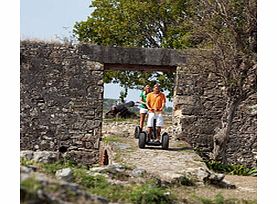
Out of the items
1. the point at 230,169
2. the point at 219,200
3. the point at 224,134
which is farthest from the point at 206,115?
the point at 219,200

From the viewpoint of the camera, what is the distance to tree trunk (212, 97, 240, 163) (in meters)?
8.87

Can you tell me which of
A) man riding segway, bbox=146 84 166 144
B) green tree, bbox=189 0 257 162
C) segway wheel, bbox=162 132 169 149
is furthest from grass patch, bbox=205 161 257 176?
man riding segway, bbox=146 84 166 144

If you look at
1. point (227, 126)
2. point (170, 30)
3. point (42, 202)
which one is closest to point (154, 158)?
point (227, 126)

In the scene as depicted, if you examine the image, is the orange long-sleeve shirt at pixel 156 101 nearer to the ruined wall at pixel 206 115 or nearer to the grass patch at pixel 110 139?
the grass patch at pixel 110 139

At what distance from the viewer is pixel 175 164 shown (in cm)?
680

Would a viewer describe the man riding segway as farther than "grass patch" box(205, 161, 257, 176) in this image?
No

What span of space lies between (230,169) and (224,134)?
62cm

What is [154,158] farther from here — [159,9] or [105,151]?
[159,9]

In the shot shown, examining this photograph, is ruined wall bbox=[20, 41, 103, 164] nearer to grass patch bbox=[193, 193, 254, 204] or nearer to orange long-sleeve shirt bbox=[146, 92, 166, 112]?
orange long-sleeve shirt bbox=[146, 92, 166, 112]

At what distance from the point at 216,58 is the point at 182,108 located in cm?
106

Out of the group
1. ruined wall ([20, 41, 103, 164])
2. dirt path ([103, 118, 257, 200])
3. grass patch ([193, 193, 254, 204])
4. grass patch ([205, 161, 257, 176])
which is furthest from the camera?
ruined wall ([20, 41, 103, 164])

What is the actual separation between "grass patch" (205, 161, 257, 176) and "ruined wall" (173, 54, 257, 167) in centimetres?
48

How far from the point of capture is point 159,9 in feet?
57.0

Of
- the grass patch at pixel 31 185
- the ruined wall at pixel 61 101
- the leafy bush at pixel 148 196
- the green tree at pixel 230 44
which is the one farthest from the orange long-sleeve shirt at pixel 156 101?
the grass patch at pixel 31 185
